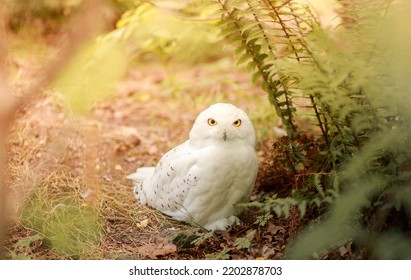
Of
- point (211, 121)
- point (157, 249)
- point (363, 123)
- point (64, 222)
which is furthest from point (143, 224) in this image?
point (363, 123)

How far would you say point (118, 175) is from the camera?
9.42ft

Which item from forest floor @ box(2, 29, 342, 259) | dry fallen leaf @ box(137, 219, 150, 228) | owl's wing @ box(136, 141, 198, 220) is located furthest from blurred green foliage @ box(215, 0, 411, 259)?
dry fallen leaf @ box(137, 219, 150, 228)

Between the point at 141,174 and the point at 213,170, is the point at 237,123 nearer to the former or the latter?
the point at 213,170

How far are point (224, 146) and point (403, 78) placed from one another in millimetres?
730

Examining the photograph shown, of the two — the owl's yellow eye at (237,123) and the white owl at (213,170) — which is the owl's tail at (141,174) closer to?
the white owl at (213,170)

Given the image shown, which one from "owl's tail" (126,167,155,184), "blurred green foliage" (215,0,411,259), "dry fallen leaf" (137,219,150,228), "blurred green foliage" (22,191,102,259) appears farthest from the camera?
"owl's tail" (126,167,155,184)

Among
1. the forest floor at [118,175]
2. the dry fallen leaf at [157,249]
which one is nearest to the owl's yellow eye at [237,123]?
the forest floor at [118,175]

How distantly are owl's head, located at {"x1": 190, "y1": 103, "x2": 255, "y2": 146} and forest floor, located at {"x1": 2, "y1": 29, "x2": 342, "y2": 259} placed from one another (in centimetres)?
35

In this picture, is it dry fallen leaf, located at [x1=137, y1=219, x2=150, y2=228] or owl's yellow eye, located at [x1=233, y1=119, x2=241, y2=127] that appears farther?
dry fallen leaf, located at [x1=137, y1=219, x2=150, y2=228]

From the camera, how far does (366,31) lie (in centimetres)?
195

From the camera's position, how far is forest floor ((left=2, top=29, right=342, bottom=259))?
2.16 metres

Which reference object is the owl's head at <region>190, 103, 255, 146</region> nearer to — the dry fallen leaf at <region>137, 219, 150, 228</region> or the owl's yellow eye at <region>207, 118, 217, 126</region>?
the owl's yellow eye at <region>207, 118, 217, 126</region>

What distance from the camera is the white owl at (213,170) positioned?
2.15 meters

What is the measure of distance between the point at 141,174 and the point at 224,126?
0.73 meters
